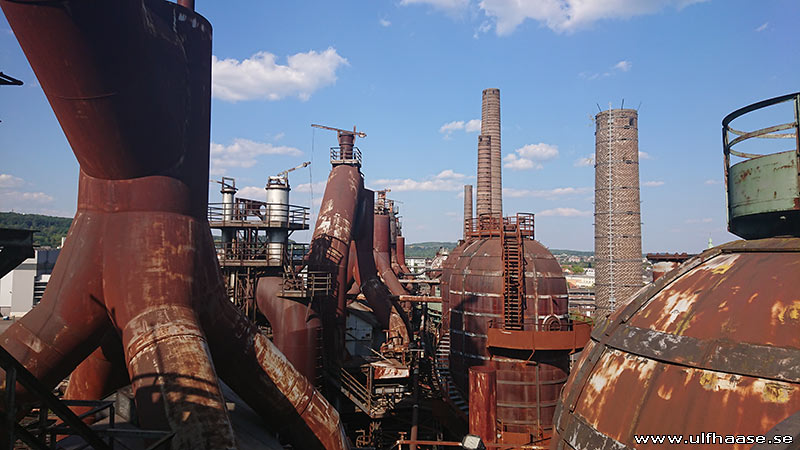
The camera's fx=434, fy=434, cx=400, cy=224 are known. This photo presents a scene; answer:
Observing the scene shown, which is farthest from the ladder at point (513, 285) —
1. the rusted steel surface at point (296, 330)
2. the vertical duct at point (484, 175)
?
the vertical duct at point (484, 175)

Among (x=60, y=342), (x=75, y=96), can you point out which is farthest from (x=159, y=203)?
(x=60, y=342)

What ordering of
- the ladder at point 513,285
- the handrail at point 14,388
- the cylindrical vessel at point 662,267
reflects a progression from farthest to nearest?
the ladder at point 513,285 → the cylindrical vessel at point 662,267 → the handrail at point 14,388

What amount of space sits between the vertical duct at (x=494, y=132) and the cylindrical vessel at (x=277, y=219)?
25.2 metres

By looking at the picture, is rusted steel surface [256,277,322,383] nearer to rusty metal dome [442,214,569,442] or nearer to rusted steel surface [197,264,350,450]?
rusty metal dome [442,214,569,442]

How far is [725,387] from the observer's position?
329 centimetres

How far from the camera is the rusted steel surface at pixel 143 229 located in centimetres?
622

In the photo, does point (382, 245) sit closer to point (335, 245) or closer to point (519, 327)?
point (335, 245)

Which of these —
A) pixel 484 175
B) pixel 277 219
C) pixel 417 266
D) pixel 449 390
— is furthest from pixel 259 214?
pixel 417 266

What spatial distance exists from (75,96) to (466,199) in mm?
55666

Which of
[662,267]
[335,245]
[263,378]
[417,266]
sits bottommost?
[417,266]

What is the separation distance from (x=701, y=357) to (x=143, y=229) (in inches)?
315

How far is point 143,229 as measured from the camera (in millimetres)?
7496

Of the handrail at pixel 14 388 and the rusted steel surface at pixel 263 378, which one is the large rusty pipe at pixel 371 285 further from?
the handrail at pixel 14 388

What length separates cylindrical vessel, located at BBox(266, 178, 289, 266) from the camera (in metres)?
17.6
